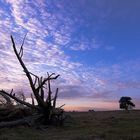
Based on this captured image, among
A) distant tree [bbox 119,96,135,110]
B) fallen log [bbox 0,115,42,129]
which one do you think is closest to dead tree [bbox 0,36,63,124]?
fallen log [bbox 0,115,42,129]

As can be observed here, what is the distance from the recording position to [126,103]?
42375mm

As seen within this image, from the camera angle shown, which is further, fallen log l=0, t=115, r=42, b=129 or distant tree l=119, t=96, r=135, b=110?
distant tree l=119, t=96, r=135, b=110

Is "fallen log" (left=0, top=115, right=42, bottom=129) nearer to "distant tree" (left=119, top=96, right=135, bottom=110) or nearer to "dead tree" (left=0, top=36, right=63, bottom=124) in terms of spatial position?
"dead tree" (left=0, top=36, right=63, bottom=124)

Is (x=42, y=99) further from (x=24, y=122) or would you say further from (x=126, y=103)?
(x=126, y=103)

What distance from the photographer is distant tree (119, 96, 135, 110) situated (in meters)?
42.2

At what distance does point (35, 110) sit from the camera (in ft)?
82.9

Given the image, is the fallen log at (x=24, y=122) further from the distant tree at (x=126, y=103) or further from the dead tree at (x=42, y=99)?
the distant tree at (x=126, y=103)

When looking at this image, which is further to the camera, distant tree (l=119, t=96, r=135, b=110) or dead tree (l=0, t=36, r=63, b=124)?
distant tree (l=119, t=96, r=135, b=110)

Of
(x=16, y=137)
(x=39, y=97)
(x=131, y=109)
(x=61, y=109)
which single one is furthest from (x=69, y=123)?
(x=131, y=109)

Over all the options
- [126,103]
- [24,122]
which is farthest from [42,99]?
[126,103]

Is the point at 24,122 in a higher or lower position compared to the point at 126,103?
lower

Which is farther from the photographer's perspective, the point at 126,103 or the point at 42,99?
the point at 126,103

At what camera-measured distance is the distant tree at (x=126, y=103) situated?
1663 inches

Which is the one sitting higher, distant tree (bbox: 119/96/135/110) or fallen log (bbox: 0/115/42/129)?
distant tree (bbox: 119/96/135/110)
